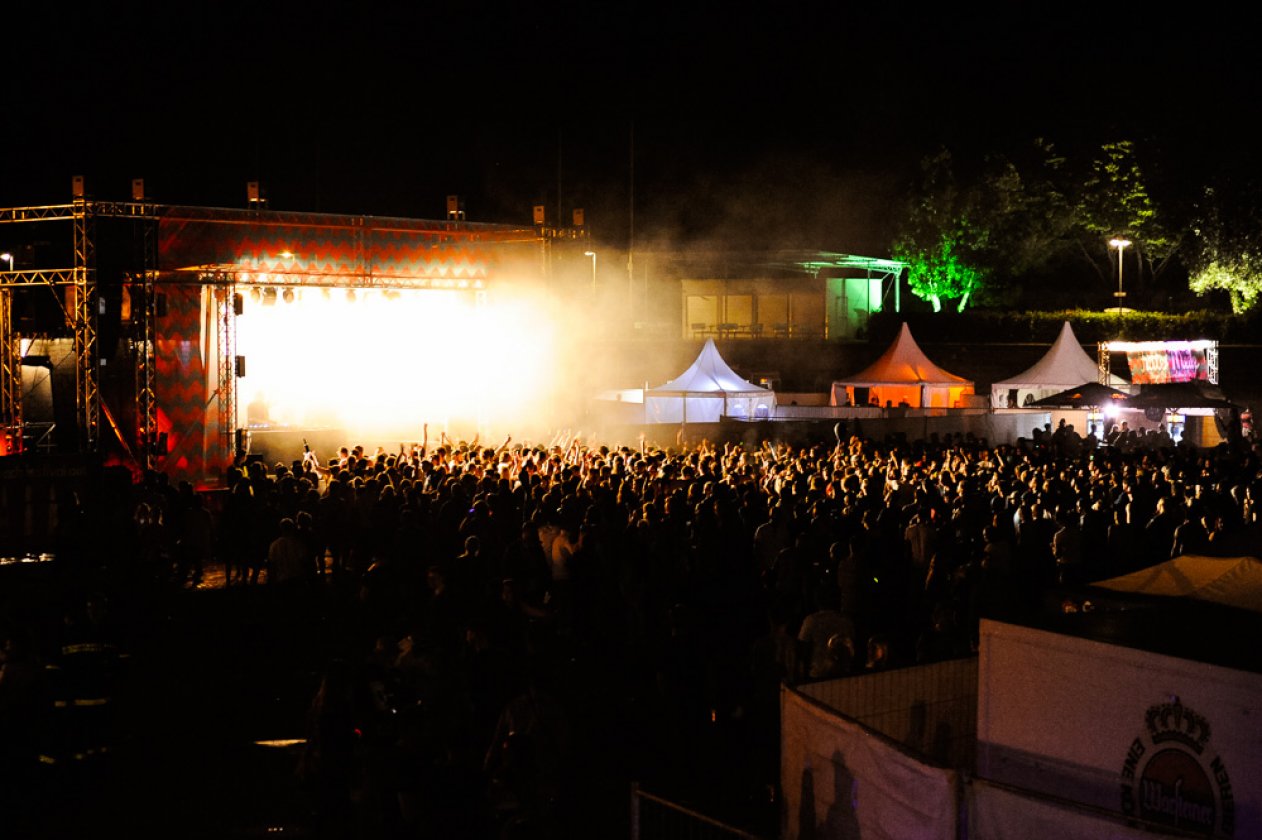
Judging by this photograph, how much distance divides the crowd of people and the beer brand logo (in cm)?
174

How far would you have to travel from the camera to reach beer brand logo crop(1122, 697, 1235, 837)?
4.37 m

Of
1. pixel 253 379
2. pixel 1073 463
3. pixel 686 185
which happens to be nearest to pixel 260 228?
pixel 253 379

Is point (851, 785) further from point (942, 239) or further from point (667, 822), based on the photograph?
point (942, 239)

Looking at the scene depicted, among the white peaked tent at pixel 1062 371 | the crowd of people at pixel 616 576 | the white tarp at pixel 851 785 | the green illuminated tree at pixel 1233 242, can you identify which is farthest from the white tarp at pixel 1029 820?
the green illuminated tree at pixel 1233 242

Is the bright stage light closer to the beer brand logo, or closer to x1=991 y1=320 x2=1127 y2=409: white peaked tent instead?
x1=991 y1=320 x2=1127 y2=409: white peaked tent

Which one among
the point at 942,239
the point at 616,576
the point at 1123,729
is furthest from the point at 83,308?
the point at 942,239

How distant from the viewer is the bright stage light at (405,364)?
2453cm

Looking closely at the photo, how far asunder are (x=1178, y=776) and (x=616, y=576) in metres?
6.13

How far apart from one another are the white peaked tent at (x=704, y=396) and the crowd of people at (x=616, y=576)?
28.1 feet

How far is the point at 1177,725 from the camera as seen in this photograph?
4496 millimetres

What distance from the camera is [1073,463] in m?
16.6

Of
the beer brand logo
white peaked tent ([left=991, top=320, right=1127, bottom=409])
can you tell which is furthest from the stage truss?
the beer brand logo

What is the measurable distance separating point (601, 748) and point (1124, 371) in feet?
103

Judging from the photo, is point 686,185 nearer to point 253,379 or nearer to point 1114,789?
point 253,379
